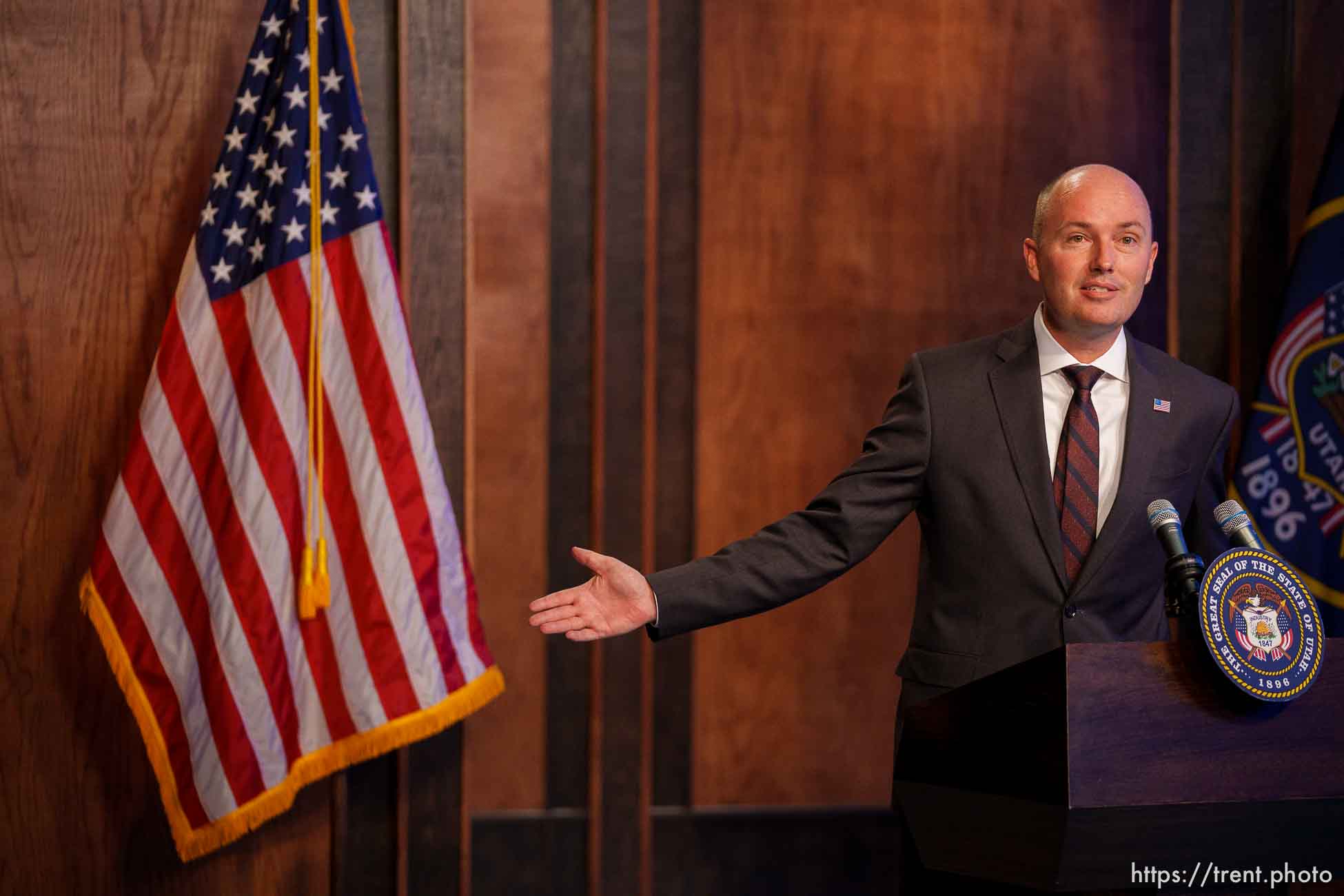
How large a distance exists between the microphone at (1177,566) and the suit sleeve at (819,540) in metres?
0.65

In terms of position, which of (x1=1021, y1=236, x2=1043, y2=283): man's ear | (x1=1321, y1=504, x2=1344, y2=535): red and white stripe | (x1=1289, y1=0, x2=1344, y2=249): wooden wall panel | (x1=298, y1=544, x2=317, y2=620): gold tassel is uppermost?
(x1=1289, y1=0, x2=1344, y2=249): wooden wall panel

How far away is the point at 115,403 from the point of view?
3064mm

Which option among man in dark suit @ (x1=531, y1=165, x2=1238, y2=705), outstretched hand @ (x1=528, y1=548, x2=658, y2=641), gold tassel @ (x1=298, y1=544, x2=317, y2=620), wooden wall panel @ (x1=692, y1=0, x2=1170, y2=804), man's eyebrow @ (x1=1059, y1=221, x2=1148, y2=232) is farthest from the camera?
wooden wall panel @ (x1=692, y1=0, x2=1170, y2=804)

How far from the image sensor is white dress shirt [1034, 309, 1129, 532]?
2041 millimetres

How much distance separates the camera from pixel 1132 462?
6.46 ft

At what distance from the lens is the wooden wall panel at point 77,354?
3.03m

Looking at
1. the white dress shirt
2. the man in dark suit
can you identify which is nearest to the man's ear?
the man in dark suit

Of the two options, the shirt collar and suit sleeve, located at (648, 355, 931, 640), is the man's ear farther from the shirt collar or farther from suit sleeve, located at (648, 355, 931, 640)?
suit sleeve, located at (648, 355, 931, 640)

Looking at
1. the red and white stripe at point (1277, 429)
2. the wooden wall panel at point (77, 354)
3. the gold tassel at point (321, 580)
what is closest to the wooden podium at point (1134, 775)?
the gold tassel at point (321, 580)

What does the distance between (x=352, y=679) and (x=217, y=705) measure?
306 millimetres

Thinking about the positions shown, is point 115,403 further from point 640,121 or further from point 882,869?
point 882,869

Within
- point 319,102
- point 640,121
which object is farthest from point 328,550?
point 640,121

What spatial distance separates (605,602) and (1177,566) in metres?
0.83

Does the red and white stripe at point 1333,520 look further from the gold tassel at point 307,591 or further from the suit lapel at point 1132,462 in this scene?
the gold tassel at point 307,591
